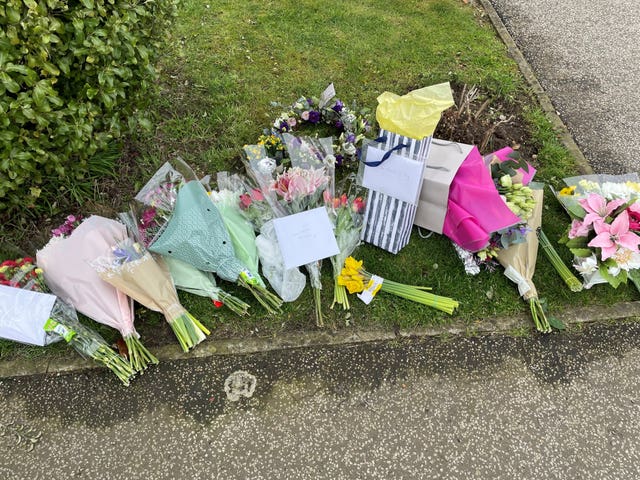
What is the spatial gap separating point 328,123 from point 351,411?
225 cm

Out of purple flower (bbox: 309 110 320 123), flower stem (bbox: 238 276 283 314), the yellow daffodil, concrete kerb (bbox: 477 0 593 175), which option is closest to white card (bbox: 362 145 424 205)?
flower stem (bbox: 238 276 283 314)

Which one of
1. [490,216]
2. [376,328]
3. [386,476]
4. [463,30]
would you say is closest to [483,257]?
[490,216]

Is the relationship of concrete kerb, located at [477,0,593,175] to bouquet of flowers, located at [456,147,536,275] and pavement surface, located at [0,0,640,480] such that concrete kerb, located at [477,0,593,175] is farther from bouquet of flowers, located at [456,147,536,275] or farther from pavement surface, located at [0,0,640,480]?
pavement surface, located at [0,0,640,480]

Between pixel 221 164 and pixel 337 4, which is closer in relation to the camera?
pixel 221 164

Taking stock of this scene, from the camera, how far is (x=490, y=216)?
A: 8.48 ft

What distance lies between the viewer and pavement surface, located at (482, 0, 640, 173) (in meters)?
3.68

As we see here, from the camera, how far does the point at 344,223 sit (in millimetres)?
2832

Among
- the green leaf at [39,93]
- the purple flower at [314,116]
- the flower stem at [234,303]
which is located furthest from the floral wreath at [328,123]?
the green leaf at [39,93]

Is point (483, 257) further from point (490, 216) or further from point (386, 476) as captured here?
point (386, 476)

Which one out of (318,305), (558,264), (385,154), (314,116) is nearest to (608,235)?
(558,264)

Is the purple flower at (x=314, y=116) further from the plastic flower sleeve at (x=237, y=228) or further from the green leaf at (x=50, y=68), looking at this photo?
the green leaf at (x=50, y=68)

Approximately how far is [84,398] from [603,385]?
9.52 ft

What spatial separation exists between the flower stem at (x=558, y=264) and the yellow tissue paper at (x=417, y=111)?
1147 mm

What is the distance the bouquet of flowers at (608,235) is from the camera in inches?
97.3
